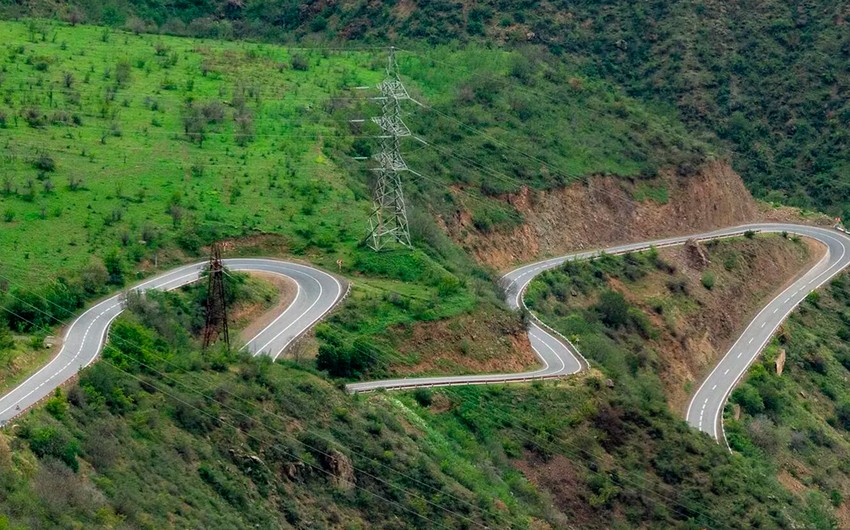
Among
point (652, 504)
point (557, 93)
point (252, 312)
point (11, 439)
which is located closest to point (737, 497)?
point (652, 504)

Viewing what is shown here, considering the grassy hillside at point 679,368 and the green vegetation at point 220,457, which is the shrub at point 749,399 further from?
the green vegetation at point 220,457

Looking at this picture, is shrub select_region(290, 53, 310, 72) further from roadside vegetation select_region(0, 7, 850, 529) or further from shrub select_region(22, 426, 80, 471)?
shrub select_region(22, 426, 80, 471)

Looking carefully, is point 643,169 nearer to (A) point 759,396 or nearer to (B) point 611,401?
(A) point 759,396

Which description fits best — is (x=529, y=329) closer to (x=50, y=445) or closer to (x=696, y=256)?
(x=696, y=256)

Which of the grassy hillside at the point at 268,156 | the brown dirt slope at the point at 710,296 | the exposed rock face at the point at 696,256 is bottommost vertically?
the brown dirt slope at the point at 710,296

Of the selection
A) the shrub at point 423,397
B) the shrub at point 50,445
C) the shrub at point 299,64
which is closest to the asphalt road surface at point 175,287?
the shrub at point 50,445

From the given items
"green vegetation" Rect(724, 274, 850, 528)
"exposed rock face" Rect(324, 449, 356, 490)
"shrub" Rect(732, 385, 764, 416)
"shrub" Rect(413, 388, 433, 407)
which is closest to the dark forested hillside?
"green vegetation" Rect(724, 274, 850, 528)

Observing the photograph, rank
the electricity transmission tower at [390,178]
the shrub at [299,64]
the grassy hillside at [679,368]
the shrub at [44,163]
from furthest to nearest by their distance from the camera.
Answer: the shrub at [299,64], the shrub at [44,163], the electricity transmission tower at [390,178], the grassy hillside at [679,368]
